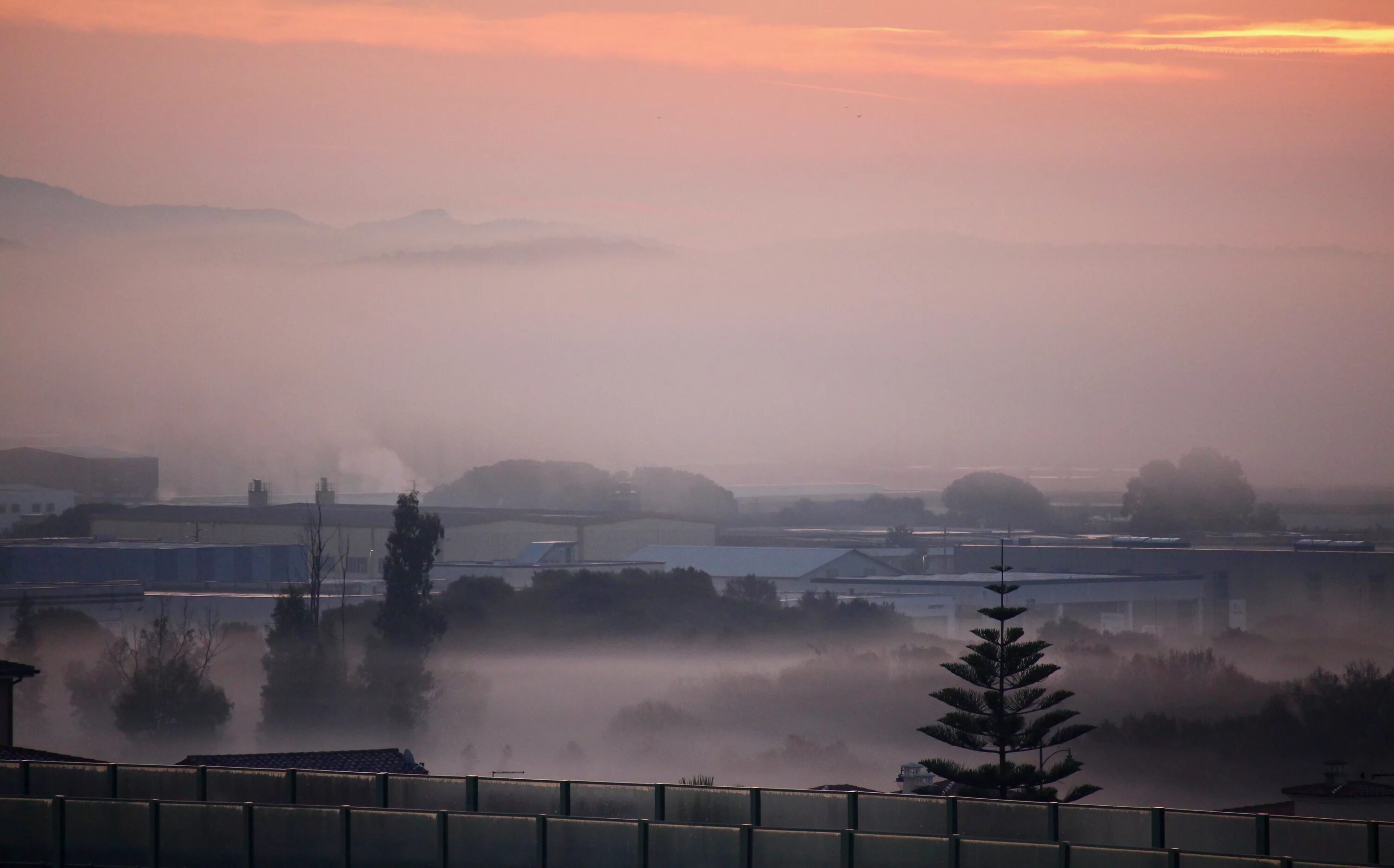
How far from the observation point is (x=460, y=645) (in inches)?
3971

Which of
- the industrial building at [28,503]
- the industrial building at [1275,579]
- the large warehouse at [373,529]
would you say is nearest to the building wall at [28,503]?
the industrial building at [28,503]

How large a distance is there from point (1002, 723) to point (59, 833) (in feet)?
97.6

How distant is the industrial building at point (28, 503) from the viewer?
13525cm

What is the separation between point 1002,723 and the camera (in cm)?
4356

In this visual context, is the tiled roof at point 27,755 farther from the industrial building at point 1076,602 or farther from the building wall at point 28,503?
the building wall at point 28,503

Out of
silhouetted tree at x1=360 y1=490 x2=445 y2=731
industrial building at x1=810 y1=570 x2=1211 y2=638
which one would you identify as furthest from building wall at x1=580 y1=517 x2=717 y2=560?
silhouetted tree at x1=360 y1=490 x2=445 y2=731

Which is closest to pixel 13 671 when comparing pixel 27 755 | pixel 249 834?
pixel 27 755

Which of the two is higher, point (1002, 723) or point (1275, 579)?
point (1275, 579)

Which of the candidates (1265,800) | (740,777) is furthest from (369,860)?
(740,777)

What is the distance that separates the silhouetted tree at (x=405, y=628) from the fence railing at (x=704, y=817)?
67261 millimetres

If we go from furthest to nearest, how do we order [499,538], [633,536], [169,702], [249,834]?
[633,536]
[499,538]
[169,702]
[249,834]

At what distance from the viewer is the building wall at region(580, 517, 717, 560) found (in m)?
124

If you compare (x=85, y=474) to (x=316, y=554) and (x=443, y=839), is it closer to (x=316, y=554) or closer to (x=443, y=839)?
(x=316, y=554)

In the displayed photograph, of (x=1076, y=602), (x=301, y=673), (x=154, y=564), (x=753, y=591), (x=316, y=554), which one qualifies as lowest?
(x=301, y=673)
